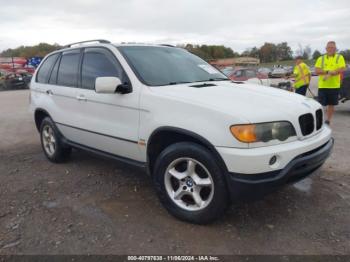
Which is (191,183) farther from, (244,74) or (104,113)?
(244,74)

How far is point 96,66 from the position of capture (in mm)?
4391

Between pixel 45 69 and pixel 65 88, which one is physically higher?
pixel 45 69

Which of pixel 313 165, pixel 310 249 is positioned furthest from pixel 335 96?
pixel 310 249

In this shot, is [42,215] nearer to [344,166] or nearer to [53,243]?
[53,243]

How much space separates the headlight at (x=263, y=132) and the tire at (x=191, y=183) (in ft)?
1.08

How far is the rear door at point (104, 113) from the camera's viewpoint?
381 centimetres

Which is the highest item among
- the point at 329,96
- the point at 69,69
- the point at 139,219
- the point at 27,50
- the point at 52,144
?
the point at 27,50

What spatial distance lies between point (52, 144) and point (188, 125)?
3.08 meters

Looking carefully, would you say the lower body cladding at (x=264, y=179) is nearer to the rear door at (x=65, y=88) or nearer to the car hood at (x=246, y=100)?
the car hood at (x=246, y=100)

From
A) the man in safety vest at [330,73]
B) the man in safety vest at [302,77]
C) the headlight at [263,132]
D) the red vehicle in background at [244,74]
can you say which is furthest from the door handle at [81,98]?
the red vehicle in background at [244,74]

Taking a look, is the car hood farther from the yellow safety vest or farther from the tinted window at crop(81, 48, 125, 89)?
the yellow safety vest

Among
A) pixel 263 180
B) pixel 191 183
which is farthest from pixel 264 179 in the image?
pixel 191 183

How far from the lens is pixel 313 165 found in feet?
10.7

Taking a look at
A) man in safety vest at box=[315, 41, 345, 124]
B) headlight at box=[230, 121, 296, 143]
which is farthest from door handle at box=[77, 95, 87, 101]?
man in safety vest at box=[315, 41, 345, 124]
